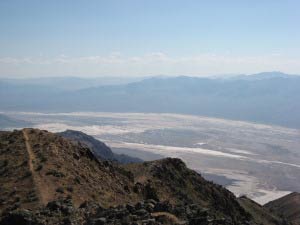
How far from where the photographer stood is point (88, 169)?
31578 mm

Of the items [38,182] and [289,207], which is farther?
[289,207]

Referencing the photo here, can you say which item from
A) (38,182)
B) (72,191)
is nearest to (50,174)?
(38,182)

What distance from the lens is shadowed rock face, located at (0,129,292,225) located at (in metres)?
20.7

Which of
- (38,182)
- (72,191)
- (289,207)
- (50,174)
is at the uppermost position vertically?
(50,174)

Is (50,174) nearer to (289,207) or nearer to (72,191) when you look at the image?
(72,191)

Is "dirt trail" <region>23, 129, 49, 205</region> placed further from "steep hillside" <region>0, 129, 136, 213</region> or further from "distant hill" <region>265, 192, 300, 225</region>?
"distant hill" <region>265, 192, 300, 225</region>

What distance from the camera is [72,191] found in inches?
1021

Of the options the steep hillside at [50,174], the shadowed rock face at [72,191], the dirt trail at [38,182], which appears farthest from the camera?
the steep hillside at [50,174]

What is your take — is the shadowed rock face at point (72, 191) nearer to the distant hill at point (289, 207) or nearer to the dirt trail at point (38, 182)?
the dirt trail at point (38, 182)

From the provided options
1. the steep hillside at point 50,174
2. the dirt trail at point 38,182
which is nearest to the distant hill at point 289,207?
the steep hillside at point 50,174

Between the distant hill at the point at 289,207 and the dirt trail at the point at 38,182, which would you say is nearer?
the dirt trail at the point at 38,182

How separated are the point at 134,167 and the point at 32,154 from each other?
18.0m

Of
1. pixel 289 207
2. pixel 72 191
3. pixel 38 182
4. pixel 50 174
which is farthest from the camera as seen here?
pixel 289 207

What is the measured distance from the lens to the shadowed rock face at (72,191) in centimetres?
2070
